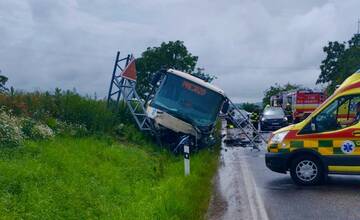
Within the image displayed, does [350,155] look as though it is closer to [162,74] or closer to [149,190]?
[149,190]

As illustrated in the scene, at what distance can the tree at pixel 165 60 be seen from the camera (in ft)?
160

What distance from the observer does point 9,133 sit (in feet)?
33.1

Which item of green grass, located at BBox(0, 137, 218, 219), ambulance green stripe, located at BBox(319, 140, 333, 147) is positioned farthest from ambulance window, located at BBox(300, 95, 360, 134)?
green grass, located at BBox(0, 137, 218, 219)

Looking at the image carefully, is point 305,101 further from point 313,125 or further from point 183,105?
point 313,125

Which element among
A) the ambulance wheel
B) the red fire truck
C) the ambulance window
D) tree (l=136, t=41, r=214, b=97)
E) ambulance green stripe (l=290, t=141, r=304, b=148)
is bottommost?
the ambulance wheel

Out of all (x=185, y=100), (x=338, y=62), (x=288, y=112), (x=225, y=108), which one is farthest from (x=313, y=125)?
(x=338, y=62)

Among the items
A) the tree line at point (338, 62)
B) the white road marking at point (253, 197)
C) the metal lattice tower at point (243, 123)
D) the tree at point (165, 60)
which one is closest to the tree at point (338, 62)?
the tree line at point (338, 62)

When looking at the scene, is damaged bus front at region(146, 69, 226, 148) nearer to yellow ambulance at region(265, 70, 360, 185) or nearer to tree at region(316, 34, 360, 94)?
yellow ambulance at region(265, 70, 360, 185)

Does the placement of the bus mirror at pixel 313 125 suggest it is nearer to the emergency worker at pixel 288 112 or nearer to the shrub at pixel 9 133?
the shrub at pixel 9 133

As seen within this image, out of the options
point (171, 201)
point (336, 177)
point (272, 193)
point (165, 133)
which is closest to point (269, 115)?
point (165, 133)

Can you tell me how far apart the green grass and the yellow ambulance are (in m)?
1.90

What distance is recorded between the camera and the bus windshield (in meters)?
15.8

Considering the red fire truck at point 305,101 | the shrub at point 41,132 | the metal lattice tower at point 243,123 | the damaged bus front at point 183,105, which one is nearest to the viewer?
the shrub at point 41,132

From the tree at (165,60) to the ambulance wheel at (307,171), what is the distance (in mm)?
36030
